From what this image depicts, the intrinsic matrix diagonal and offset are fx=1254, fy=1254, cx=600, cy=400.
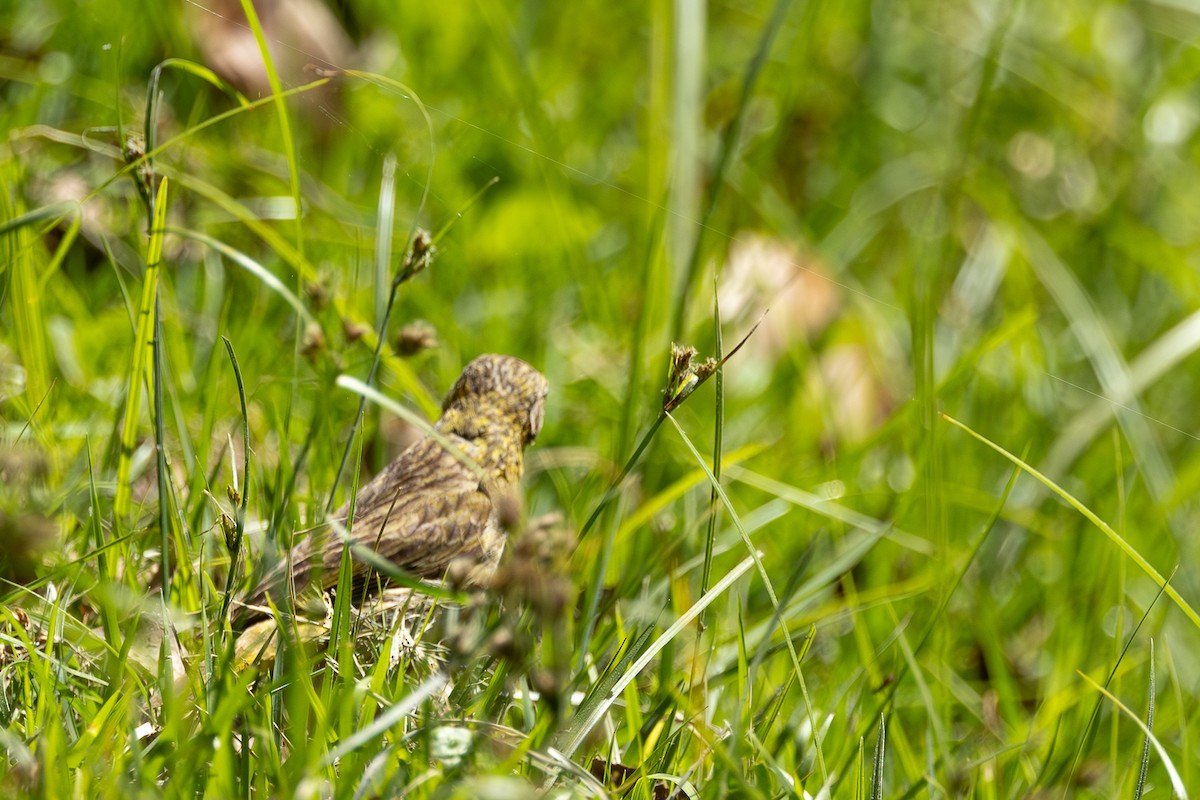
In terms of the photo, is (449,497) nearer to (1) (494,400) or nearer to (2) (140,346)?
(1) (494,400)

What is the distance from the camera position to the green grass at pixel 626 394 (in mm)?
1847

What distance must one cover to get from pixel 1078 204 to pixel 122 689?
5.34 m

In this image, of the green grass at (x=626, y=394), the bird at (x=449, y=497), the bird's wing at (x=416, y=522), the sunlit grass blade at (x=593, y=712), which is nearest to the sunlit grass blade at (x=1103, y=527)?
the green grass at (x=626, y=394)

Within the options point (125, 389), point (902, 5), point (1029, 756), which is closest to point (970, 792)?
point (1029, 756)

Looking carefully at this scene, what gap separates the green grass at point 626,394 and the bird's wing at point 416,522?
0.10 metres

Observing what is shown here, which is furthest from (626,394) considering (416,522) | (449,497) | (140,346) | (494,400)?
(140,346)

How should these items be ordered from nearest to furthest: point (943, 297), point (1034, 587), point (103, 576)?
point (103, 576)
point (1034, 587)
point (943, 297)

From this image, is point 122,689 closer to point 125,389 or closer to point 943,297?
point 125,389

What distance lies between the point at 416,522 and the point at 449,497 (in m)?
0.12

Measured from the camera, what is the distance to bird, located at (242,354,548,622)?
7.18ft

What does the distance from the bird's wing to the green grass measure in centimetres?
10

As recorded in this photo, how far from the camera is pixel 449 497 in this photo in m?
2.44

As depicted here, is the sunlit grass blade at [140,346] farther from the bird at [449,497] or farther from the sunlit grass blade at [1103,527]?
the sunlit grass blade at [1103,527]

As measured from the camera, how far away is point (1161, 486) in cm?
370
